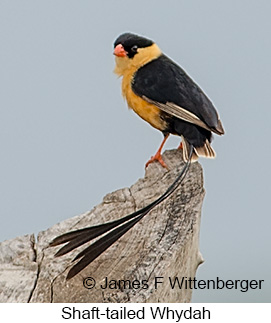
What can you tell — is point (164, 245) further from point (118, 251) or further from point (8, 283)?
point (8, 283)

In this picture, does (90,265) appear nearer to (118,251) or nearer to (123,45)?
(118,251)

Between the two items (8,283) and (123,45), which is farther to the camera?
(123,45)

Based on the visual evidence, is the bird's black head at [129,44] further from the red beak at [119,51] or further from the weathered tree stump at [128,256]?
the weathered tree stump at [128,256]

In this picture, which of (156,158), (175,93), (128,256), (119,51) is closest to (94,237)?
(128,256)

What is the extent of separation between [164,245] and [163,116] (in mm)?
584

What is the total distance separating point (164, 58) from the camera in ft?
10.0

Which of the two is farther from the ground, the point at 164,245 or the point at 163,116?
the point at 163,116

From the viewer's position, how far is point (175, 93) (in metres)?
2.85

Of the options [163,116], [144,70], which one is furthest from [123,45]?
[163,116]

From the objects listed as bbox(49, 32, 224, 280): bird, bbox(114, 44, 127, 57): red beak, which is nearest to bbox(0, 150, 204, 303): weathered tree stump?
bbox(49, 32, 224, 280): bird

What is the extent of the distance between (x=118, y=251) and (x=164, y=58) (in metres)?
0.83
